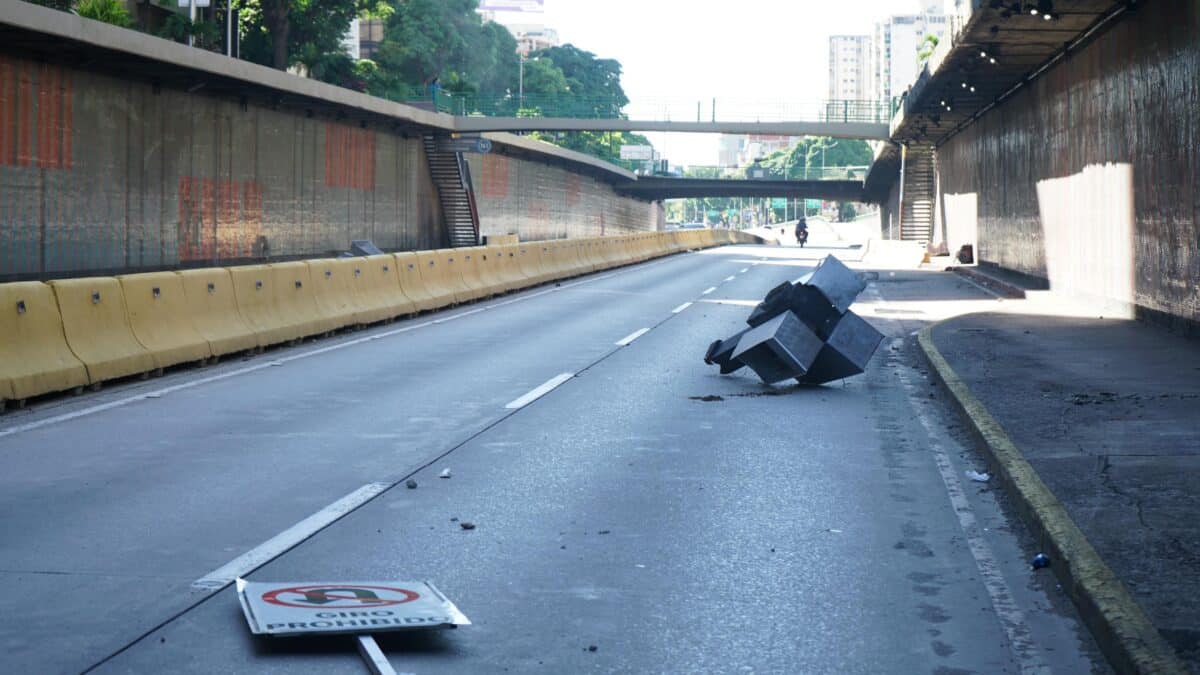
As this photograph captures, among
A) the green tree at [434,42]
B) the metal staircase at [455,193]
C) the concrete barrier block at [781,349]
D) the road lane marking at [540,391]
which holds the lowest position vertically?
the road lane marking at [540,391]

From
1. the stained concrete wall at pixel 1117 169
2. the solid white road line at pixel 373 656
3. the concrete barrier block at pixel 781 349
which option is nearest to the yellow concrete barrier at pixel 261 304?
the concrete barrier block at pixel 781 349

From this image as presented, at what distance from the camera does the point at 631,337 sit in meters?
19.4

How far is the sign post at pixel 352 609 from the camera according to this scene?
17.7 ft

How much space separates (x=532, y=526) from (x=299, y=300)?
1124 cm

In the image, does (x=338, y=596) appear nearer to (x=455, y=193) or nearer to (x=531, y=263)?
(x=531, y=263)

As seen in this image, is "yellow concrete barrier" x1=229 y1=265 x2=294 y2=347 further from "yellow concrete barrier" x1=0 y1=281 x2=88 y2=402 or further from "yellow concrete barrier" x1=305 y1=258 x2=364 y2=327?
"yellow concrete barrier" x1=0 y1=281 x2=88 y2=402

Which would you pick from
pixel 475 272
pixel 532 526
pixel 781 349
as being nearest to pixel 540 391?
pixel 781 349

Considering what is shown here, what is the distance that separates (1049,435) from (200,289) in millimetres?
9231

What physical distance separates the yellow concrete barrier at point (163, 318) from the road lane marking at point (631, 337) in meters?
5.54

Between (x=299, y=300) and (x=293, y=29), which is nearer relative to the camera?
(x=299, y=300)

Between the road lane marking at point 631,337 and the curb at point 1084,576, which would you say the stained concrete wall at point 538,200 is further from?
the curb at point 1084,576

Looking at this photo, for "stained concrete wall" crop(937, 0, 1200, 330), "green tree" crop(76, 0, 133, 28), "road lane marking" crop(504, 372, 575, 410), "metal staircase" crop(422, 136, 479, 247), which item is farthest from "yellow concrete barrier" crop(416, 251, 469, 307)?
"metal staircase" crop(422, 136, 479, 247)

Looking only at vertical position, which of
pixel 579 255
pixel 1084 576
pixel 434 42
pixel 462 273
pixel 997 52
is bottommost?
pixel 1084 576

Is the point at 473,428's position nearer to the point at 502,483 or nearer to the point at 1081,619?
the point at 502,483
